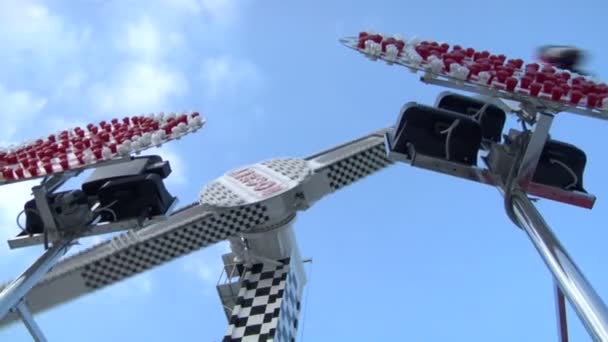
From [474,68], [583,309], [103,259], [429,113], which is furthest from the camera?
[103,259]

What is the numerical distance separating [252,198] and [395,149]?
175 inches

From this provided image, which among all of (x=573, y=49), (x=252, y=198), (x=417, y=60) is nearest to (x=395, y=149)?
(x=417, y=60)

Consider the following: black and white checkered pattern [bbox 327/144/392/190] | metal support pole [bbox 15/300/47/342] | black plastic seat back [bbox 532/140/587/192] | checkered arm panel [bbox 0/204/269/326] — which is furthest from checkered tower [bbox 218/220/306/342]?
black plastic seat back [bbox 532/140/587/192]

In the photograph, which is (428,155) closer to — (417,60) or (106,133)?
(417,60)

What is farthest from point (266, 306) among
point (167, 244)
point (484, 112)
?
point (484, 112)

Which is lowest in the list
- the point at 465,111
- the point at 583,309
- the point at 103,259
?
the point at 103,259

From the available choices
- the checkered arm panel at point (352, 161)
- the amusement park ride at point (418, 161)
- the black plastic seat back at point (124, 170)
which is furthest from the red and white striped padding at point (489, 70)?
the checkered arm panel at point (352, 161)

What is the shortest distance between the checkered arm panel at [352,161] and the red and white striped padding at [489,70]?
183 inches

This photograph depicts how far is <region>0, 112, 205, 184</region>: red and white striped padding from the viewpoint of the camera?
5504mm

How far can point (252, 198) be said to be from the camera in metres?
9.02

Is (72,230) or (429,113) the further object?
(72,230)

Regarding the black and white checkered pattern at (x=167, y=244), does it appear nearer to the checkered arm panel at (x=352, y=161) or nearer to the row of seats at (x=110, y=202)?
the checkered arm panel at (x=352, y=161)

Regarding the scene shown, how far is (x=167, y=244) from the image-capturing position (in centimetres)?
895

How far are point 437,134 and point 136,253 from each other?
17.7 ft
